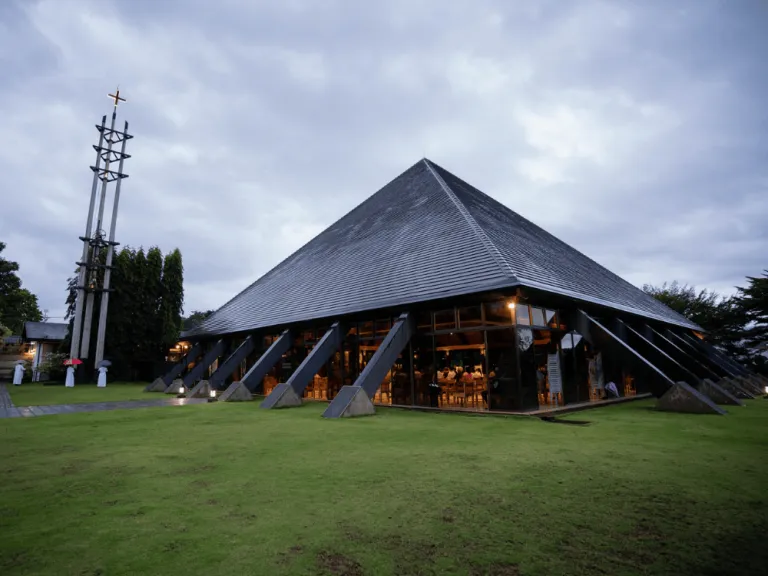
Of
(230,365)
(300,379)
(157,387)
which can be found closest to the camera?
(300,379)

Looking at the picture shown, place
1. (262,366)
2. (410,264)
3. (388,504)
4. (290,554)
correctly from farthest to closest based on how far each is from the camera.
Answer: (262,366)
(410,264)
(388,504)
(290,554)

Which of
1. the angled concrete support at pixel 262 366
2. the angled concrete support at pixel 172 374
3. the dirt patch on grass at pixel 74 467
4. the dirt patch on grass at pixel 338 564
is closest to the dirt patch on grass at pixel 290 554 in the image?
the dirt patch on grass at pixel 338 564

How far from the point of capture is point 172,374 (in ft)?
75.2

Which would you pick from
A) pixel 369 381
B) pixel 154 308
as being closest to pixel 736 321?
pixel 369 381

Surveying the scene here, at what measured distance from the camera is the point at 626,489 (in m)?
4.25

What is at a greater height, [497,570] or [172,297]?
[172,297]

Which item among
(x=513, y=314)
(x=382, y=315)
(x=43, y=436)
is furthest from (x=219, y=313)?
(x=513, y=314)

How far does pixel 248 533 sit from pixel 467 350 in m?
10.4

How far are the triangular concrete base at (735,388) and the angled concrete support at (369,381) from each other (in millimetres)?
13683

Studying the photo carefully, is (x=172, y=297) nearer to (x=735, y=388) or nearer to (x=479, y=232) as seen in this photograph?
(x=479, y=232)

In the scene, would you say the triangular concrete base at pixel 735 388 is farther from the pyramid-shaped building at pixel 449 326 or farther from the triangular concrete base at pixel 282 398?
the triangular concrete base at pixel 282 398

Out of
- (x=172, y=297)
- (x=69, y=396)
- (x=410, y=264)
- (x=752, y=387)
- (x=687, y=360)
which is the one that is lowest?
(x=69, y=396)

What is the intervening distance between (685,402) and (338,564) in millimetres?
11543

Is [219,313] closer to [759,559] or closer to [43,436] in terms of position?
[43,436]
